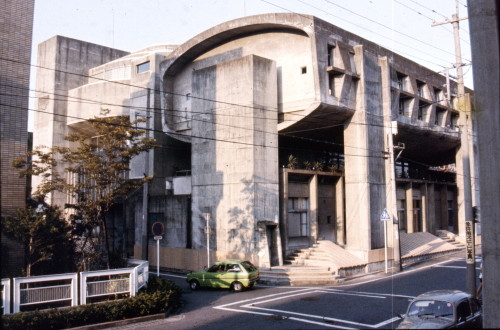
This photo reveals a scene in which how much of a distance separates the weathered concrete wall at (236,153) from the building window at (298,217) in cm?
269

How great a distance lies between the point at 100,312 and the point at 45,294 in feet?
6.18

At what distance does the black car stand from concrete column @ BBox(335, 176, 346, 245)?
804 inches

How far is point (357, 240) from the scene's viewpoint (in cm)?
2948

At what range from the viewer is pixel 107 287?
631 inches

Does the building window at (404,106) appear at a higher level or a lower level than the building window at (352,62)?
lower

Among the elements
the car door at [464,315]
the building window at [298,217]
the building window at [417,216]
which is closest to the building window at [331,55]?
the building window at [298,217]

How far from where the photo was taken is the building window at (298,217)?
29.2m

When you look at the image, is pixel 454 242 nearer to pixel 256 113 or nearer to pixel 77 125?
pixel 256 113

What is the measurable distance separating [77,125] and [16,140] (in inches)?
1065

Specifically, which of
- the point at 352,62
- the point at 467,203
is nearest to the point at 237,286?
the point at 467,203

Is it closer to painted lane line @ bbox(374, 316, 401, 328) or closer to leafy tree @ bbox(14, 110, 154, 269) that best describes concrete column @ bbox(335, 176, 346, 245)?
leafy tree @ bbox(14, 110, 154, 269)

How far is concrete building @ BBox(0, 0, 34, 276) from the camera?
1697cm

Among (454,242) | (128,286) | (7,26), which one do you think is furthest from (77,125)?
(454,242)

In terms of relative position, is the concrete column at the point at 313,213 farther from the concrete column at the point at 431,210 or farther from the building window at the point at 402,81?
the concrete column at the point at 431,210
